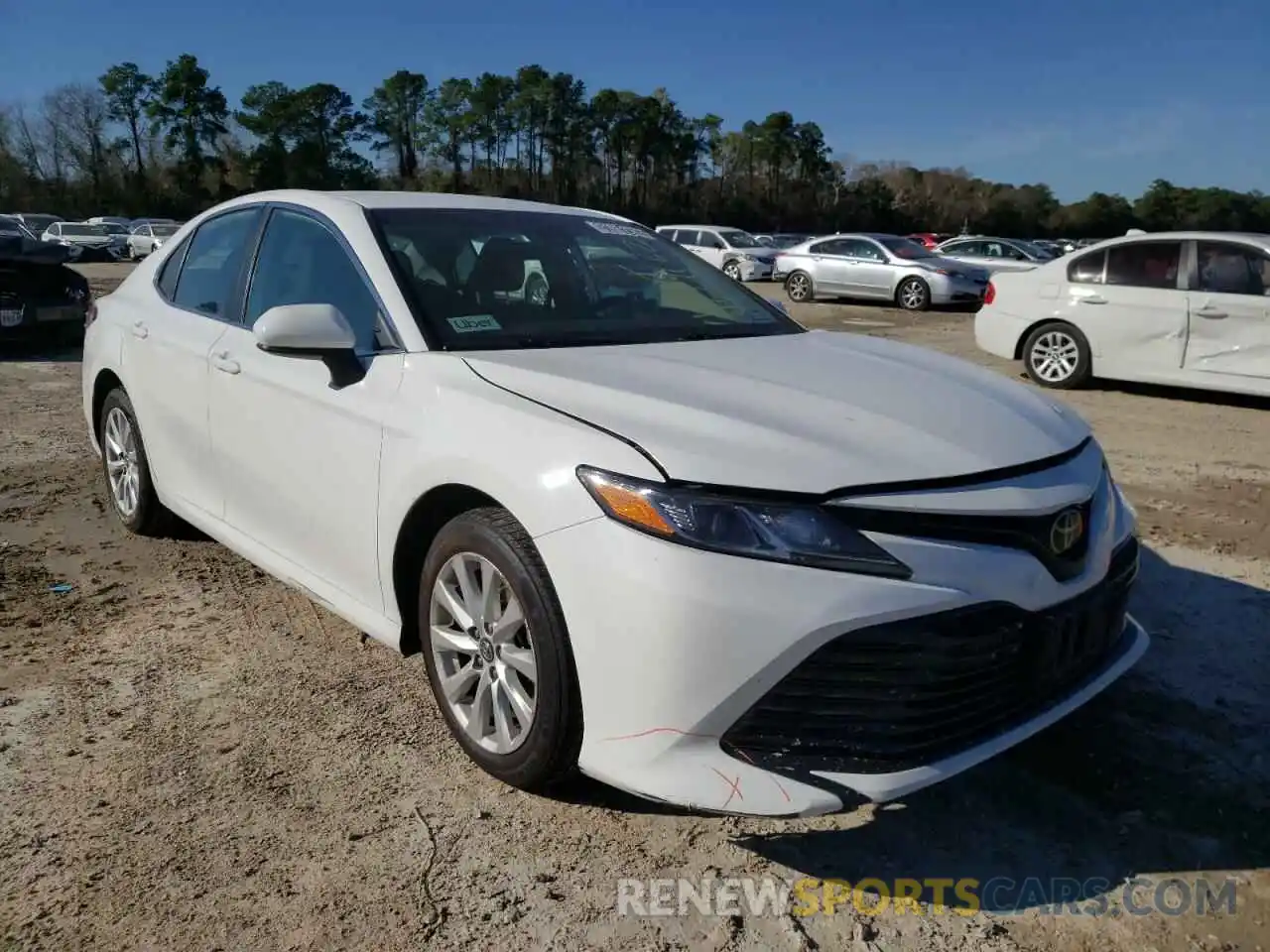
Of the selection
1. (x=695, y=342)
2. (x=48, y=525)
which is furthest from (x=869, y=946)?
(x=48, y=525)

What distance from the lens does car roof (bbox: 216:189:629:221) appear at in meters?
3.44

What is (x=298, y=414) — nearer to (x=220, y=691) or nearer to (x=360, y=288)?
(x=360, y=288)

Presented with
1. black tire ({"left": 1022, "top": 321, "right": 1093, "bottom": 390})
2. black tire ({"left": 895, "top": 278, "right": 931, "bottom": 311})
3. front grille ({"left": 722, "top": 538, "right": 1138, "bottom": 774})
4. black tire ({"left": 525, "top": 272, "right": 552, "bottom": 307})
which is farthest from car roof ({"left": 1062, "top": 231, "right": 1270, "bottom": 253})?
black tire ({"left": 895, "top": 278, "right": 931, "bottom": 311})

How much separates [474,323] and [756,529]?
4.24 ft

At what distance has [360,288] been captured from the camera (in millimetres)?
3100

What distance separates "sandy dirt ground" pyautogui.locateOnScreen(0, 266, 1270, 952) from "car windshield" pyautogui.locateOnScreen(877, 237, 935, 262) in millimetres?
16644

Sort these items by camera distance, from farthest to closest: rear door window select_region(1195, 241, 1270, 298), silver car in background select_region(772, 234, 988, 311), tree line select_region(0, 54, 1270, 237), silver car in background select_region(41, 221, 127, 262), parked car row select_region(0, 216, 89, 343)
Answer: tree line select_region(0, 54, 1270, 237) < silver car in background select_region(41, 221, 127, 262) < silver car in background select_region(772, 234, 988, 311) < parked car row select_region(0, 216, 89, 343) < rear door window select_region(1195, 241, 1270, 298)

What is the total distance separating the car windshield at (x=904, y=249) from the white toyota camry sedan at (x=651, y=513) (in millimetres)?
17108

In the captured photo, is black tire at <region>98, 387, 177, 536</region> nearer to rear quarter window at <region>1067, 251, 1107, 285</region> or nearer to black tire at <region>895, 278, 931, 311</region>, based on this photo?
rear quarter window at <region>1067, 251, 1107, 285</region>

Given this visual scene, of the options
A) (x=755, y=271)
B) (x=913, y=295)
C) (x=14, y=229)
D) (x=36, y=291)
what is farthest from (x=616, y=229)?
(x=755, y=271)

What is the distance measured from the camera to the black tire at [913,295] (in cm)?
1911

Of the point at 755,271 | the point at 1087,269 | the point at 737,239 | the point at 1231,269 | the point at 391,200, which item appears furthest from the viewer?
the point at 737,239

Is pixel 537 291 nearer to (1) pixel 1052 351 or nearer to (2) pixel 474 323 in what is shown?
(2) pixel 474 323

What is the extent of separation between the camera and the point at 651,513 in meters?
2.14
